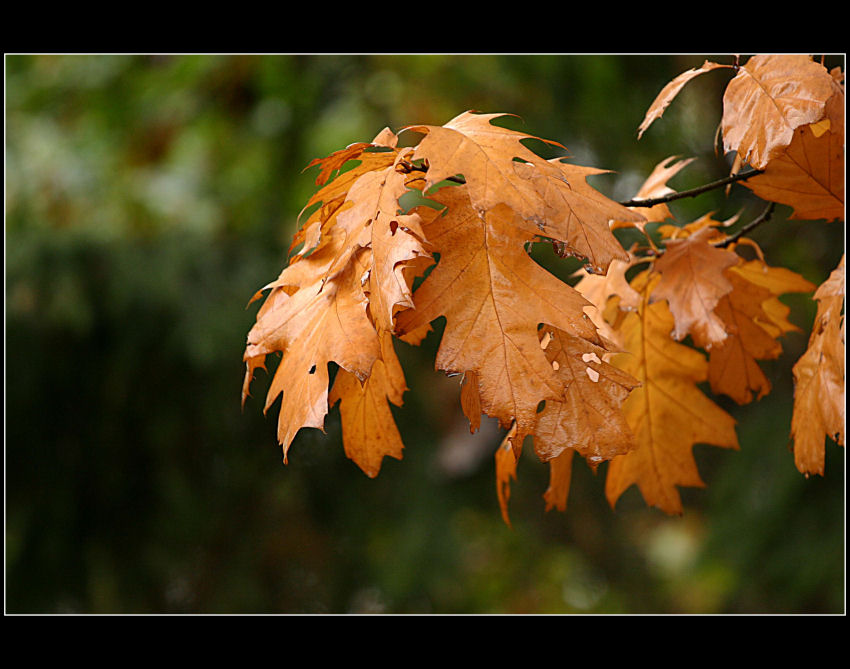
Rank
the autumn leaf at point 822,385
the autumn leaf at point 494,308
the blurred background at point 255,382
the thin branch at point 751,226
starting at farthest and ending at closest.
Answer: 1. the blurred background at point 255,382
2. the thin branch at point 751,226
3. the autumn leaf at point 822,385
4. the autumn leaf at point 494,308

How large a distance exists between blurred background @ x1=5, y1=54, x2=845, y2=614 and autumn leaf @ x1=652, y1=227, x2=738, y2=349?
1388mm

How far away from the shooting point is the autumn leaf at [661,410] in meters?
0.86

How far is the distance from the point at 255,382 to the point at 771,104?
1.70m

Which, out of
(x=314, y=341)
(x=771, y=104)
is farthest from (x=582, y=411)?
(x=771, y=104)

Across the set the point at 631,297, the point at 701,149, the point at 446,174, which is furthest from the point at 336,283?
the point at 701,149

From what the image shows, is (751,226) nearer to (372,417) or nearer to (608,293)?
(608,293)

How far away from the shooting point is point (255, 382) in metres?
2.11

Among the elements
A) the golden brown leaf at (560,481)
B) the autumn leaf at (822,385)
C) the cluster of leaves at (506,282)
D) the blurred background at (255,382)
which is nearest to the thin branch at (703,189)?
the cluster of leaves at (506,282)

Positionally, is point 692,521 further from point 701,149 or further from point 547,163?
point 547,163

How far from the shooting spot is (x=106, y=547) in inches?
82.3

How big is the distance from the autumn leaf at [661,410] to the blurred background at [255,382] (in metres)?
1.30

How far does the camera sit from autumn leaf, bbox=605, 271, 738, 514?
0.86 m

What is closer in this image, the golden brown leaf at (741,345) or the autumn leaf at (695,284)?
the autumn leaf at (695,284)

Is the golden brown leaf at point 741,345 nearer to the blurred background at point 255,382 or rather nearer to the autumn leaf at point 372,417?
the autumn leaf at point 372,417
